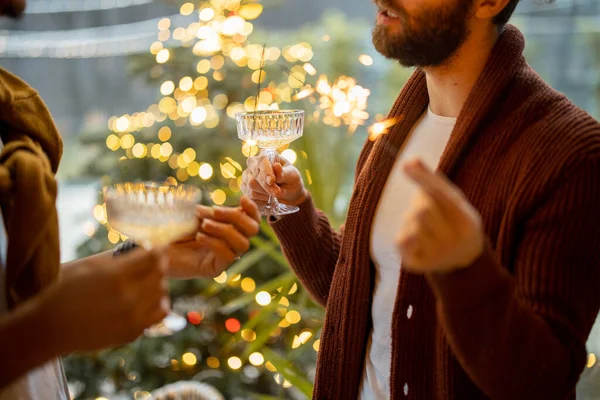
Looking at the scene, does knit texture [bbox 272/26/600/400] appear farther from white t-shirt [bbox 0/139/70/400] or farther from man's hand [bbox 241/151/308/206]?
white t-shirt [bbox 0/139/70/400]

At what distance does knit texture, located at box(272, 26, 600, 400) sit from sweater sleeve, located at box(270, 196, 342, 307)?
12cm

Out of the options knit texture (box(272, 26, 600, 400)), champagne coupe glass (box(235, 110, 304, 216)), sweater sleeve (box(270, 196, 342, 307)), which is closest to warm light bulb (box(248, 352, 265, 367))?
sweater sleeve (box(270, 196, 342, 307))

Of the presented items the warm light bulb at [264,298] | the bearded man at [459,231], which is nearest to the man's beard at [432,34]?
the bearded man at [459,231]

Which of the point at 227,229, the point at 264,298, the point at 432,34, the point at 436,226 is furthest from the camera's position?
the point at 264,298

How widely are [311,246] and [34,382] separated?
29.7 inches

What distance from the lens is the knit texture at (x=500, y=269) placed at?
964 millimetres

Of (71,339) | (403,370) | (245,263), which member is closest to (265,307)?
(245,263)

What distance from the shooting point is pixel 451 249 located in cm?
86

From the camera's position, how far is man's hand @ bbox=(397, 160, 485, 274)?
83 centimetres

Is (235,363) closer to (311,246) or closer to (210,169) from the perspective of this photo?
(210,169)

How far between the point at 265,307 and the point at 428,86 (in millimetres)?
1257

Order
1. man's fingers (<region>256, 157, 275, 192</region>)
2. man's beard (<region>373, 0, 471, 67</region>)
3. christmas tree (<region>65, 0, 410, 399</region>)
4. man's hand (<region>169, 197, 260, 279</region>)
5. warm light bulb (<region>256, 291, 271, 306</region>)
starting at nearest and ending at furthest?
1. man's hand (<region>169, 197, 260, 279</region>)
2. man's beard (<region>373, 0, 471, 67</region>)
3. man's fingers (<region>256, 157, 275, 192</region>)
4. warm light bulb (<region>256, 291, 271, 306</region>)
5. christmas tree (<region>65, 0, 410, 399</region>)

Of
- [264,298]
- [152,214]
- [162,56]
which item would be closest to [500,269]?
[152,214]

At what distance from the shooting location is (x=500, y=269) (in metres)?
0.93
